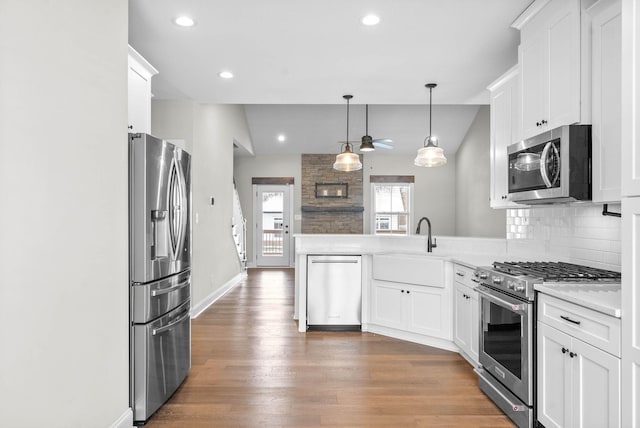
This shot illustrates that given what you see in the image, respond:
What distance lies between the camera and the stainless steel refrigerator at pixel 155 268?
2539mm

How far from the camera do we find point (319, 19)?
117 inches

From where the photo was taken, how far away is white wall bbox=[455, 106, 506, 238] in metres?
7.99

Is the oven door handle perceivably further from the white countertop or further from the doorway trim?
the doorway trim

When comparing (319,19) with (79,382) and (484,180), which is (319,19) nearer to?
(79,382)

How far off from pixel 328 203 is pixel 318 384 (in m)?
7.06

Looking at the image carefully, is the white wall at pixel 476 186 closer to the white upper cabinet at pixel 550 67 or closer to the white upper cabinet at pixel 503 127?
the white upper cabinet at pixel 503 127

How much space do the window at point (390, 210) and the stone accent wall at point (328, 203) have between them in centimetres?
43

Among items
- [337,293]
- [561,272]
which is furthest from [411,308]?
[561,272]

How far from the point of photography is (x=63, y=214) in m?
1.92

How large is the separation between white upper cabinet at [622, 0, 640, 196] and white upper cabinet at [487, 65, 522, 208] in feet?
5.03

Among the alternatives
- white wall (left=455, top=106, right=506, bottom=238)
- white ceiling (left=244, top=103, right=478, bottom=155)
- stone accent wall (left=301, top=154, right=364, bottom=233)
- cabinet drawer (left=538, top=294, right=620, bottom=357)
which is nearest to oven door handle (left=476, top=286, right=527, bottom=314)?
cabinet drawer (left=538, top=294, right=620, bottom=357)

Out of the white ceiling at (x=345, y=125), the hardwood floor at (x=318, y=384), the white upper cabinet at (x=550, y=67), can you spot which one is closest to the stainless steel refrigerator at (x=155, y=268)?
the hardwood floor at (x=318, y=384)

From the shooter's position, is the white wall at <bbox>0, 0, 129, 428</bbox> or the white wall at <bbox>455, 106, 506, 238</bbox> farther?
the white wall at <bbox>455, 106, 506, 238</bbox>

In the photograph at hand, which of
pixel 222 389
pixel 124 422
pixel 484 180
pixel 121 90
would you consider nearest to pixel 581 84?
pixel 121 90
